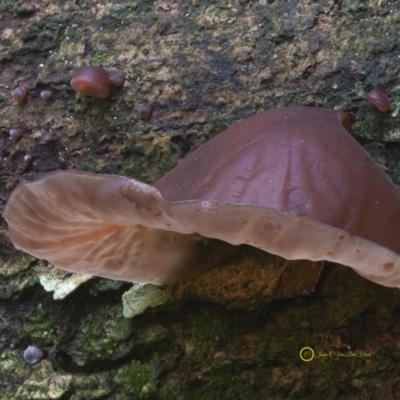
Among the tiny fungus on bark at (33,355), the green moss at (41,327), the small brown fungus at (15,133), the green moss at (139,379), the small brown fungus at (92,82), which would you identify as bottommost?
the green moss at (139,379)

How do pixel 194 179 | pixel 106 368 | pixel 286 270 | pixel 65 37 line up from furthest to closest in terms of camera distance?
1. pixel 65 37
2. pixel 106 368
3. pixel 286 270
4. pixel 194 179

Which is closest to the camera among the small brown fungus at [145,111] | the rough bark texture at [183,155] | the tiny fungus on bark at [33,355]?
the rough bark texture at [183,155]

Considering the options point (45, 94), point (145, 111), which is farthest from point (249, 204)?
point (45, 94)

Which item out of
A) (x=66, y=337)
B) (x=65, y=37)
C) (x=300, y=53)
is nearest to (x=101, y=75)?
(x=65, y=37)

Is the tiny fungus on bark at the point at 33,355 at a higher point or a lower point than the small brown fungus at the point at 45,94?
lower

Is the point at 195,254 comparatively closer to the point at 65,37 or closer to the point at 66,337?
the point at 66,337

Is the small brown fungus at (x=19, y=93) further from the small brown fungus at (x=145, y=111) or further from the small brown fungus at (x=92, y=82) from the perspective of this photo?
the small brown fungus at (x=145, y=111)

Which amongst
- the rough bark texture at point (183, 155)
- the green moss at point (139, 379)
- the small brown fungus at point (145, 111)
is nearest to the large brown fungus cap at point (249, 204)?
the rough bark texture at point (183, 155)
